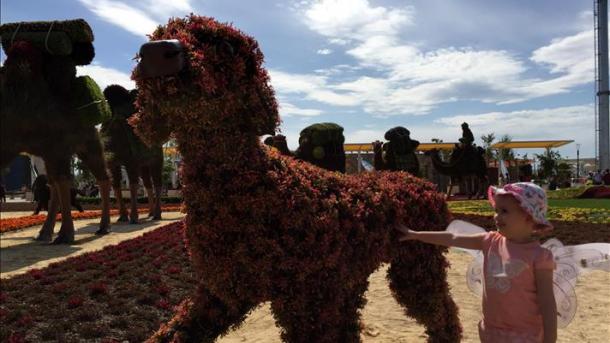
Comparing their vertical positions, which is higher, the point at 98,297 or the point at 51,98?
the point at 51,98

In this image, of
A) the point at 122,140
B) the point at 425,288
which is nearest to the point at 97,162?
the point at 122,140

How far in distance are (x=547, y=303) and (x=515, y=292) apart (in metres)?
0.16

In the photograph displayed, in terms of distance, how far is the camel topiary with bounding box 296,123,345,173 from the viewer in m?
6.01

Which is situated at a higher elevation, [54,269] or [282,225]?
[282,225]

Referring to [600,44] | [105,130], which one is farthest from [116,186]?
[600,44]

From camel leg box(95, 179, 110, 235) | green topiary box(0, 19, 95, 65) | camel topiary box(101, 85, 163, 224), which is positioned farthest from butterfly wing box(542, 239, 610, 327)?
camel topiary box(101, 85, 163, 224)

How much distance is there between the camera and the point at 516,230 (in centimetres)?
248

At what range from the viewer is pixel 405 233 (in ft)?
10.0

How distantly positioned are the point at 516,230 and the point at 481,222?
986cm

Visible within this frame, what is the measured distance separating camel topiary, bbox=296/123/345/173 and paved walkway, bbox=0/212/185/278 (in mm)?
3601

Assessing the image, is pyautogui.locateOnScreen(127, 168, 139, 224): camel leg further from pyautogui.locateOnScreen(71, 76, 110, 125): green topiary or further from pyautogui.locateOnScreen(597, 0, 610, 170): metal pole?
pyautogui.locateOnScreen(597, 0, 610, 170): metal pole

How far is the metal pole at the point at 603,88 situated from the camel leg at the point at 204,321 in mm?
45844

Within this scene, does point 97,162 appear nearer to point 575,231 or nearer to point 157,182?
point 157,182

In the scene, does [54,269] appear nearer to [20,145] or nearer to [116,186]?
[20,145]
